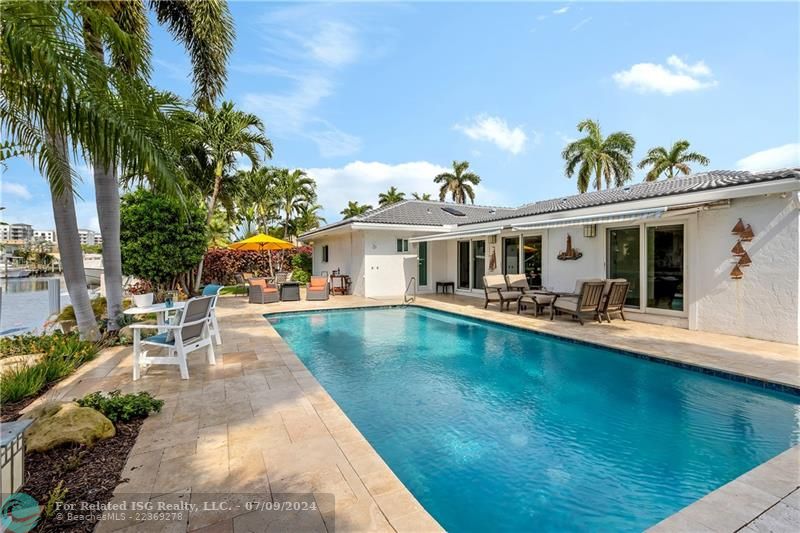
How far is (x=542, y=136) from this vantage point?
27188 millimetres

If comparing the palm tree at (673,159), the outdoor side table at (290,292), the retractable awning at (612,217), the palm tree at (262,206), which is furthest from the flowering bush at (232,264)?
the palm tree at (673,159)

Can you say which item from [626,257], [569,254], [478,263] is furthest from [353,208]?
[626,257]

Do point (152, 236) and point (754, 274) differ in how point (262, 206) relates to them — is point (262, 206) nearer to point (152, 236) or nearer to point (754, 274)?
point (152, 236)

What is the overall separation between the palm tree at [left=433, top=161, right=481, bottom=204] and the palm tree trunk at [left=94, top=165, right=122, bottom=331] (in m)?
48.4

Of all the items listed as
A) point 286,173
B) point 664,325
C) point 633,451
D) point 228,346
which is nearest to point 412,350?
point 228,346

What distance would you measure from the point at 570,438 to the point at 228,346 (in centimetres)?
839

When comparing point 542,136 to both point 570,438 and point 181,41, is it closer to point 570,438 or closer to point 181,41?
point 181,41

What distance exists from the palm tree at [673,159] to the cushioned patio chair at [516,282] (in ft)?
102

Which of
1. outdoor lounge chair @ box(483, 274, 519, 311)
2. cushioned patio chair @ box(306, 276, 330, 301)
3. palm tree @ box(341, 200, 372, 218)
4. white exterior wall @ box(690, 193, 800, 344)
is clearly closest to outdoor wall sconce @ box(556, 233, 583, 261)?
outdoor lounge chair @ box(483, 274, 519, 311)

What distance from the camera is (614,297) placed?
12.9 m

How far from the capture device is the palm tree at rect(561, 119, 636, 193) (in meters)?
36.8

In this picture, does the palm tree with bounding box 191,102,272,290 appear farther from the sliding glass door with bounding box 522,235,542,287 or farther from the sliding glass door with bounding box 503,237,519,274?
the sliding glass door with bounding box 522,235,542,287

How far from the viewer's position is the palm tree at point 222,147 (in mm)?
20109

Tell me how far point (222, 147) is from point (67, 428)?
60.8ft
